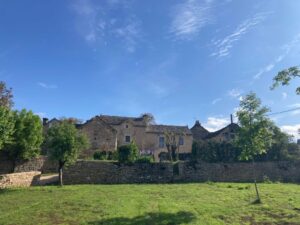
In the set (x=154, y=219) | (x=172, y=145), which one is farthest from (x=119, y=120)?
(x=154, y=219)

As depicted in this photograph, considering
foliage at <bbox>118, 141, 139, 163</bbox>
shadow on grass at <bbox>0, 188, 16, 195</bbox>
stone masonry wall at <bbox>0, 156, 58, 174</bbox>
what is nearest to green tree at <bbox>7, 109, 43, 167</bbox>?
stone masonry wall at <bbox>0, 156, 58, 174</bbox>

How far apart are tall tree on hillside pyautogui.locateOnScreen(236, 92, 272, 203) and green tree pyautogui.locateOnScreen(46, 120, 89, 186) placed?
14.4 metres

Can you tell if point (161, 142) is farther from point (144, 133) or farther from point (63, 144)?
point (63, 144)

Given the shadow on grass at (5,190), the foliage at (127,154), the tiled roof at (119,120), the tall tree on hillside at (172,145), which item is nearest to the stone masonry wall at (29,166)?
the foliage at (127,154)

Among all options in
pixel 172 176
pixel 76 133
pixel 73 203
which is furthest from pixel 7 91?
pixel 73 203

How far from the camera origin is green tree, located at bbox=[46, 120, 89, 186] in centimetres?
2764

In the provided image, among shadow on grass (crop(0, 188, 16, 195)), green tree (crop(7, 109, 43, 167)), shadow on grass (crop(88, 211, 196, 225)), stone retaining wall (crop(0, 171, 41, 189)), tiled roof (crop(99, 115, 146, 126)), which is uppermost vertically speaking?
tiled roof (crop(99, 115, 146, 126))

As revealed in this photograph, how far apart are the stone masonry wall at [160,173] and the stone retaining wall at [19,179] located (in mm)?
2918

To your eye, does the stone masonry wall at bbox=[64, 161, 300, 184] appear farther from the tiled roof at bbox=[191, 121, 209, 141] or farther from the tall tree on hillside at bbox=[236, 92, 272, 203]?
the tiled roof at bbox=[191, 121, 209, 141]

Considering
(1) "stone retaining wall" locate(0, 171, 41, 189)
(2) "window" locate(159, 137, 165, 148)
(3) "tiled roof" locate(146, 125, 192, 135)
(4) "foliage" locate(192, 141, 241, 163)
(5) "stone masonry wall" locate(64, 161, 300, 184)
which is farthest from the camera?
(3) "tiled roof" locate(146, 125, 192, 135)

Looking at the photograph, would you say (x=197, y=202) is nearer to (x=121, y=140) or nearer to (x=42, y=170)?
(x=42, y=170)

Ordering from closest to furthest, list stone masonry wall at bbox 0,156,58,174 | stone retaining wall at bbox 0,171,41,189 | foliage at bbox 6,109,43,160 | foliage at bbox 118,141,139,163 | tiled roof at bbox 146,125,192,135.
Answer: stone retaining wall at bbox 0,171,41,189
foliage at bbox 118,141,139,163
foliage at bbox 6,109,43,160
stone masonry wall at bbox 0,156,58,174
tiled roof at bbox 146,125,192,135

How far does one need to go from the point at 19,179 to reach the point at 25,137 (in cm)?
665

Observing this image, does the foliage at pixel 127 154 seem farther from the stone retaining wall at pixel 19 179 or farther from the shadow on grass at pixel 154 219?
the shadow on grass at pixel 154 219
